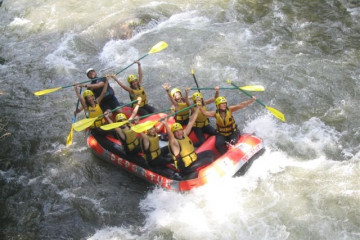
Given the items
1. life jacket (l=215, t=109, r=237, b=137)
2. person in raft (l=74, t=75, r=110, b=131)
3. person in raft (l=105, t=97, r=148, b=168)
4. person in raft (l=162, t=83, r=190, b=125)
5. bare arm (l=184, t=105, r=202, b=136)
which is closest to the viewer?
bare arm (l=184, t=105, r=202, b=136)

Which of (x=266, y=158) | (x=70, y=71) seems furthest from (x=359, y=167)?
(x=70, y=71)

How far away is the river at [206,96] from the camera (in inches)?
208

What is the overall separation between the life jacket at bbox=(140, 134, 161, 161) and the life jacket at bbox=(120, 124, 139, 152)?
37 centimetres

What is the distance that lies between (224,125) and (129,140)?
1449mm

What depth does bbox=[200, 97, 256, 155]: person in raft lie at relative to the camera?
576cm

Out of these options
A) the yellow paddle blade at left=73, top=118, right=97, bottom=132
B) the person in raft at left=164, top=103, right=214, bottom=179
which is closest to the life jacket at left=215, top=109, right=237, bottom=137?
the person in raft at left=164, top=103, right=214, bottom=179

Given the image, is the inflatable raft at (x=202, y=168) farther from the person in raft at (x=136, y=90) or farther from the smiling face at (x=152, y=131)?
the person in raft at (x=136, y=90)

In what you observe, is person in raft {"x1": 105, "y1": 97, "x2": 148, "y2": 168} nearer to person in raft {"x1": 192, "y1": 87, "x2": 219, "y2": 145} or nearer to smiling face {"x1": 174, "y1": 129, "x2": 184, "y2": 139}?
smiling face {"x1": 174, "y1": 129, "x2": 184, "y2": 139}

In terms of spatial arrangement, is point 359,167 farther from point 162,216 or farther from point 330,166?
point 162,216

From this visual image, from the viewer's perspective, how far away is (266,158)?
5.87 meters

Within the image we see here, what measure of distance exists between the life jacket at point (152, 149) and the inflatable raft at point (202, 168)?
0.67 feet

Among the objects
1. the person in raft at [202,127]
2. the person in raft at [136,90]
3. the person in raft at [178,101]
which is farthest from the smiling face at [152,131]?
the person in raft at [136,90]

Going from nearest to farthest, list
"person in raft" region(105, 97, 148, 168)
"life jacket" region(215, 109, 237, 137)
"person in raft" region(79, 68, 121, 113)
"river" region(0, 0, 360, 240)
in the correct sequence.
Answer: "river" region(0, 0, 360, 240) → "life jacket" region(215, 109, 237, 137) → "person in raft" region(105, 97, 148, 168) → "person in raft" region(79, 68, 121, 113)

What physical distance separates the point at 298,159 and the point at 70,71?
6.01 metres
